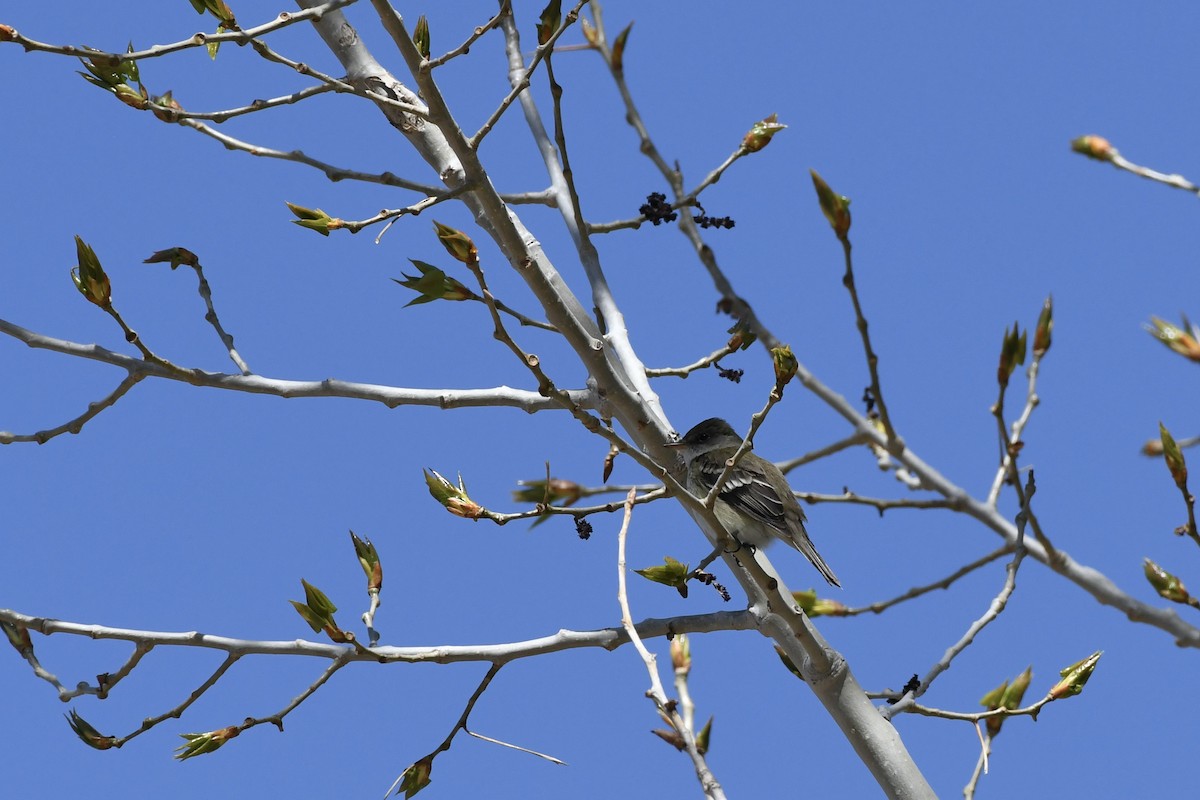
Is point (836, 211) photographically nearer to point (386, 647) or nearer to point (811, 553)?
point (386, 647)

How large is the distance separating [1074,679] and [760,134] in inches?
104

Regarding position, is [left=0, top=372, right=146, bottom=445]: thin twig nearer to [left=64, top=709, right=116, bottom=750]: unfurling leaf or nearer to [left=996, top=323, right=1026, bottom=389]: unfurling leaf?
[left=64, top=709, right=116, bottom=750]: unfurling leaf

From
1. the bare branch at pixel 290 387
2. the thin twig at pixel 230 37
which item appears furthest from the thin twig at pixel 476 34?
the bare branch at pixel 290 387

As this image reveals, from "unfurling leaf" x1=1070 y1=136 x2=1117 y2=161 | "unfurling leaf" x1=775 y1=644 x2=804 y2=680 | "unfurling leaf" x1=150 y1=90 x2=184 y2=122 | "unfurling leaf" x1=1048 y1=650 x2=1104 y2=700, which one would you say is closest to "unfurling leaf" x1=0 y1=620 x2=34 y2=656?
"unfurling leaf" x1=150 y1=90 x2=184 y2=122

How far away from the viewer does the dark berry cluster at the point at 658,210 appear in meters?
5.01

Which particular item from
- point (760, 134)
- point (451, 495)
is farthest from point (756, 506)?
point (451, 495)

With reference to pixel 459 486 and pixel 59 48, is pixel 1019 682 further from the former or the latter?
pixel 59 48

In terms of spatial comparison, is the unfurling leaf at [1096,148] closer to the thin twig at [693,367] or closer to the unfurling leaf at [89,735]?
the thin twig at [693,367]

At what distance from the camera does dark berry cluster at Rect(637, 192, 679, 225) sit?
16.4ft

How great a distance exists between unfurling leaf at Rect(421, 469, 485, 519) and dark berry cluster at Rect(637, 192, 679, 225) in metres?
1.74

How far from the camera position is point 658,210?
5.03m

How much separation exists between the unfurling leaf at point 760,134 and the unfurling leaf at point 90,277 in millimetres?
2738

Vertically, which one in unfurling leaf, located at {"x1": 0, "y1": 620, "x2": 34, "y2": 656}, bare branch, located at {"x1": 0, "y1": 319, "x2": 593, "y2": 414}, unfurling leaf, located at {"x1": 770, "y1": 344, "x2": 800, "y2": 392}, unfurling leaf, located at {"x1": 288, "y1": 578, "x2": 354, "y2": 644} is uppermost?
bare branch, located at {"x1": 0, "y1": 319, "x2": 593, "y2": 414}

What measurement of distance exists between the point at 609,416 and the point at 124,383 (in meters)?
1.86
